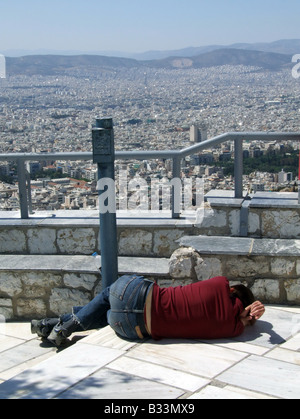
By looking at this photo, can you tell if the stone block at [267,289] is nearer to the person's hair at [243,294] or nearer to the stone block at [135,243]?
the person's hair at [243,294]

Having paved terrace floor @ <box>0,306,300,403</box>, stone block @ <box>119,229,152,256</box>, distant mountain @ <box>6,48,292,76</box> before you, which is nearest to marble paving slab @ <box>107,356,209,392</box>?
paved terrace floor @ <box>0,306,300,403</box>

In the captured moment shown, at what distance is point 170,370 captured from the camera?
367 centimetres

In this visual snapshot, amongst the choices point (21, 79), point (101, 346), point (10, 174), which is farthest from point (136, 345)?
point (21, 79)

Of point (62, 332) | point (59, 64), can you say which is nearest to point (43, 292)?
point (62, 332)

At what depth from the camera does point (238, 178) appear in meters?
5.72

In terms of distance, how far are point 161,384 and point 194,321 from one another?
0.75 meters

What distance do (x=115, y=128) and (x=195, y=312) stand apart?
356cm

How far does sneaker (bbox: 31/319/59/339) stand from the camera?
497 cm

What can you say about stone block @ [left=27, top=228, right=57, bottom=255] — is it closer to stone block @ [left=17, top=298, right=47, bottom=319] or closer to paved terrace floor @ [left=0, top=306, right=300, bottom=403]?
stone block @ [left=17, top=298, right=47, bottom=319]

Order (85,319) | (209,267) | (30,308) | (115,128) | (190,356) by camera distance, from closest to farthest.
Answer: (190,356) < (85,319) < (209,267) < (30,308) < (115,128)

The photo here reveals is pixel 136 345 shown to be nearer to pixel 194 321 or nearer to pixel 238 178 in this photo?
pixel 194 321

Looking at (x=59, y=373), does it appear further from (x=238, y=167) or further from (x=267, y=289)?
(x=238, y=167)

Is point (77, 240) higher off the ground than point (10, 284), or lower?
higher

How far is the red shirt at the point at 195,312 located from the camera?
13.4ft
